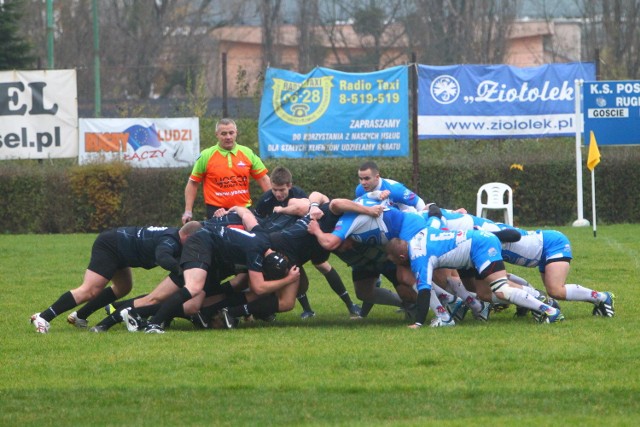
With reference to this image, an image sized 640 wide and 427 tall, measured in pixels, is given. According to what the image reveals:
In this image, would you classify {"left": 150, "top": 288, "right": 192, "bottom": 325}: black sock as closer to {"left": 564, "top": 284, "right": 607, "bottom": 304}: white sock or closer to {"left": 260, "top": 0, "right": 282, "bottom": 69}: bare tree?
{"left": 564, "top": 284, "right": 607, "bottom": 304}: white sock

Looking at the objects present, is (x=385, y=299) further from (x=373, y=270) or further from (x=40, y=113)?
(x=40, y=113)

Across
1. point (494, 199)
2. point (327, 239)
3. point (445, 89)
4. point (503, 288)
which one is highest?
point (445, 89)

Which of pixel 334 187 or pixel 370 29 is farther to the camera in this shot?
pixel 370 29

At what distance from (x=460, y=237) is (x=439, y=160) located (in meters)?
13.0

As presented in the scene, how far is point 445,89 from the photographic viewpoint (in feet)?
76.5

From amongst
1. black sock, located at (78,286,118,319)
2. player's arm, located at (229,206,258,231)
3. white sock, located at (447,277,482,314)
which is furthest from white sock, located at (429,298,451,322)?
black sock, located at (78,286,118,319)

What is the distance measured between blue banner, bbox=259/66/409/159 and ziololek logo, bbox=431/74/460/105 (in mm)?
672

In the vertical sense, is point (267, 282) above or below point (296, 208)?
below

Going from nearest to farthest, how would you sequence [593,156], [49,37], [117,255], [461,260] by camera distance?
[461,260] → [117,255] → [593,156] → [49,37]

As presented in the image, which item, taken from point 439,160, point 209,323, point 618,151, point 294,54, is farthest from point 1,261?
point 294,54

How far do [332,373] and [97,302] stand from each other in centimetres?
367

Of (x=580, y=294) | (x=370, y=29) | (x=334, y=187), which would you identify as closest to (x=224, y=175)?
(x=580, y=294)

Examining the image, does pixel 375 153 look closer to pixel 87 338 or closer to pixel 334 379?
pixel 87 338

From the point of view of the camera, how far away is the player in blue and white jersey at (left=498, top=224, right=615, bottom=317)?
36.4 ft
